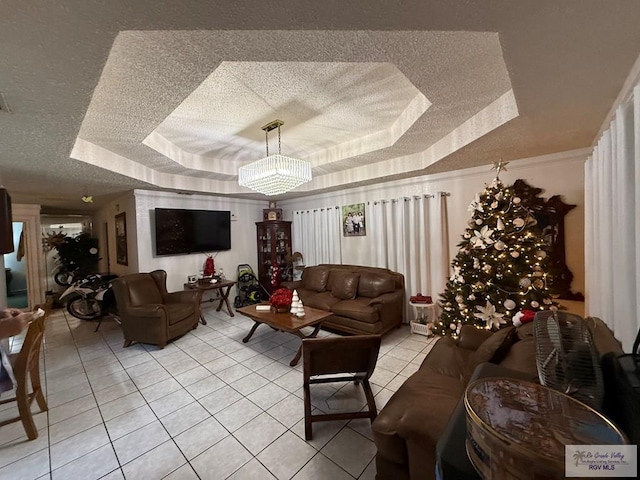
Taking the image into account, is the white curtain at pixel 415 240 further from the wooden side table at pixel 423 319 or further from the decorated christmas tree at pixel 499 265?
the decorated christmas tree at pixel 499 265

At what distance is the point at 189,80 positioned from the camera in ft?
5.33

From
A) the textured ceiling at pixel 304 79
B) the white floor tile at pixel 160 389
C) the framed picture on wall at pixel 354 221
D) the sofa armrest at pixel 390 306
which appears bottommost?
the white floor tile at pixel 160 389

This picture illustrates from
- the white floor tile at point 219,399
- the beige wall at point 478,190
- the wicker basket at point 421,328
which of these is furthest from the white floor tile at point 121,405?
the beige wall at point 478,190

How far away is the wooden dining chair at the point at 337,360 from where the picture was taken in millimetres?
1831

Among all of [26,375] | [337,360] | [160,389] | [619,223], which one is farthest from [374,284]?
[26,375]

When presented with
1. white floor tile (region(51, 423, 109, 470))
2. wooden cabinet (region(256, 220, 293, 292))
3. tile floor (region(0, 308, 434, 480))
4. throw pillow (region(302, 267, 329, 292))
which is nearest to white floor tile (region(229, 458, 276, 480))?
tile floor (region(0, 308, 434, 480))

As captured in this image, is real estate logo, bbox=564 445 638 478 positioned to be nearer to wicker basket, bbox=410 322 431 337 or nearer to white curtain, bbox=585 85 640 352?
white curtain, bbox=585 85 640 352

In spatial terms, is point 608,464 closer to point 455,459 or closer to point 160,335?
point 455,459

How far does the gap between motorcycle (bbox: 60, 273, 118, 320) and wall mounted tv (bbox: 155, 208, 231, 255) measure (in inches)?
47.0

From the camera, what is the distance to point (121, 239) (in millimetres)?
4883

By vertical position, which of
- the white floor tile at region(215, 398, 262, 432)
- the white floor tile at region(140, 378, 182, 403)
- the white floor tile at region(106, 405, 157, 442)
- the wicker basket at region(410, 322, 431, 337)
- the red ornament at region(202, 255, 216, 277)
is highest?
the red ornament at region(202, 255, 216, 277)

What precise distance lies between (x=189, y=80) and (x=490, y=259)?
3.17 metres

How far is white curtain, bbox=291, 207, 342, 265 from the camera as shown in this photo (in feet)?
16.5

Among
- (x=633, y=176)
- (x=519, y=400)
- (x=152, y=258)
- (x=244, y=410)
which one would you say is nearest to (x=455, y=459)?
(x=519, y=400)
